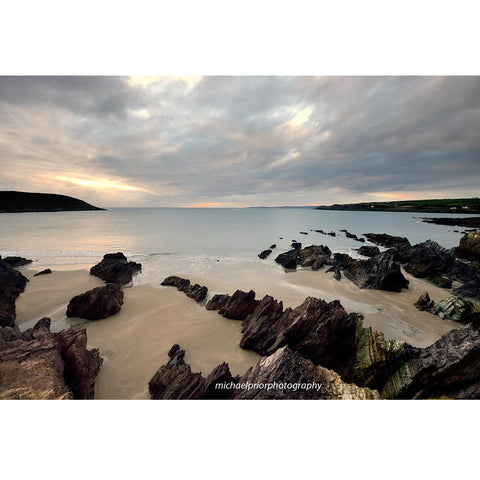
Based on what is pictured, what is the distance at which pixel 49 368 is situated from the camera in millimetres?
3900

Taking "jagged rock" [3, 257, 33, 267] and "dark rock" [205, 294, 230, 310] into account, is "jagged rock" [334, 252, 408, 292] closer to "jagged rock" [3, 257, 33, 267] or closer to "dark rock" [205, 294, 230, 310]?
"dark rock" [205, 294, 230, 310]

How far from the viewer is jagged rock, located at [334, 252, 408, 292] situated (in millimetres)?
11609

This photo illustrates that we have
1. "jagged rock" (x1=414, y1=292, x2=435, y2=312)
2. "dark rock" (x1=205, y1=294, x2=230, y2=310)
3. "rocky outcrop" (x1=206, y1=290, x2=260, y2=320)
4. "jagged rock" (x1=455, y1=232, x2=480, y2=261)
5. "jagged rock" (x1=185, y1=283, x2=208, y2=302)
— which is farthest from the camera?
"jagged rock" (x1=455, y1=232, x2=480, y2=261)

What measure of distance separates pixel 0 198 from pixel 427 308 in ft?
387

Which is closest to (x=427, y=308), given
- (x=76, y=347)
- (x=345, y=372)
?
(x=345, y=372)

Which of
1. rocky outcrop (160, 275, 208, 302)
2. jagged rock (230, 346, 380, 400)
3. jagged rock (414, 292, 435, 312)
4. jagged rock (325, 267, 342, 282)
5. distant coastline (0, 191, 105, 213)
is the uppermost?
distant coastline (0, 191, 105, 213)

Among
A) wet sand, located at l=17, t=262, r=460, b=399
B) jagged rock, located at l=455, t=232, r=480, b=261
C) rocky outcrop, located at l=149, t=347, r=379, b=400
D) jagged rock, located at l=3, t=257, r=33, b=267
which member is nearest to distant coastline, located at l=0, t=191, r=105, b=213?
jagged rock, located at l=3, t=257, r=33, b=267

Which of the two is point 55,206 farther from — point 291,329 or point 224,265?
point 291,329

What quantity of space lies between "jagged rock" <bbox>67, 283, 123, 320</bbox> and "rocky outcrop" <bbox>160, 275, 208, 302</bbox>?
3313 mm

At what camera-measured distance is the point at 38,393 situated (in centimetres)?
349

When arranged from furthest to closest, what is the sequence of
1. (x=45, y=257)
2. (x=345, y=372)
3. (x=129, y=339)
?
1. (x=45, y=257)
2. (x=129, y=339)
3. (x=345, y=372)

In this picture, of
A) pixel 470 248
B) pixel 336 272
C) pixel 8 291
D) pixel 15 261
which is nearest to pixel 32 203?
pixel 15 261

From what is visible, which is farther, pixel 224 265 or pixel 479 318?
pixel 224 265

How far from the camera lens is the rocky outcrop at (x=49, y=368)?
352 centimetres
